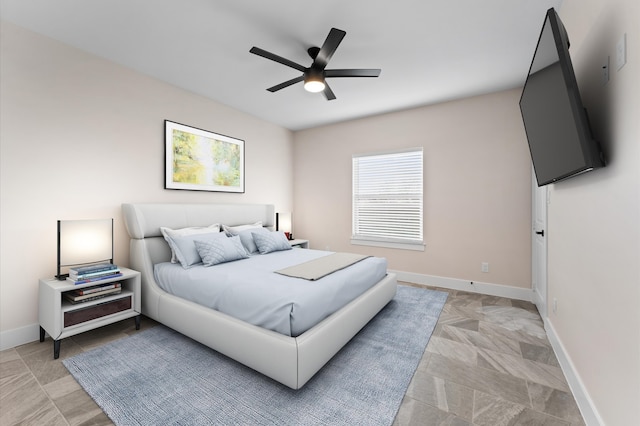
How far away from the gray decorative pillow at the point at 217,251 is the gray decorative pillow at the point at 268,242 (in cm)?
50

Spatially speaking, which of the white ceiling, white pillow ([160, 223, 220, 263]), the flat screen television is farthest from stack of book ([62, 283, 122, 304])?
the flat screen television

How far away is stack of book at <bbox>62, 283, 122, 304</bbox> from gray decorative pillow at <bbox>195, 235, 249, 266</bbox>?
0.80 m

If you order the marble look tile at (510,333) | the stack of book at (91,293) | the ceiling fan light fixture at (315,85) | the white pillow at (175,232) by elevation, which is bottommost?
the marble look tile at (510,333)

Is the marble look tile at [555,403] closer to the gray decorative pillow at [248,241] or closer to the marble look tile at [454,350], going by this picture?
the marble look tile at [454,350]

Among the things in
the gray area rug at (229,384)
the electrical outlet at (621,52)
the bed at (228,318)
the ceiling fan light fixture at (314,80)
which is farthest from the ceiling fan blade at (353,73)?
the gray area rug at (229,384)

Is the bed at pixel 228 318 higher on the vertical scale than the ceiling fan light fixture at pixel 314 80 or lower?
lower

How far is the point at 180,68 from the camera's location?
3090 millimetres

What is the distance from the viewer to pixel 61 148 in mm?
2633

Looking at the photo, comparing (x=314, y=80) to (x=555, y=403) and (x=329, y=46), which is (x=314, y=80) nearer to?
(x=329, y=46)

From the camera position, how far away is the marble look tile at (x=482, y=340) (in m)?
2.38

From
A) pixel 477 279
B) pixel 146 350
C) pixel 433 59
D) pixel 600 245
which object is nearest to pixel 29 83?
pixel 146 350

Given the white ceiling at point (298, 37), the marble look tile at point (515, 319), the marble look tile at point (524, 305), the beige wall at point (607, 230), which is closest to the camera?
the beige wall at point (607, 230)

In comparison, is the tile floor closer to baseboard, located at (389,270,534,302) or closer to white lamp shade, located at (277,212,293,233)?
baseboard, located at (389,270,534,302)

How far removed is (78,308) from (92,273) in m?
0.30
